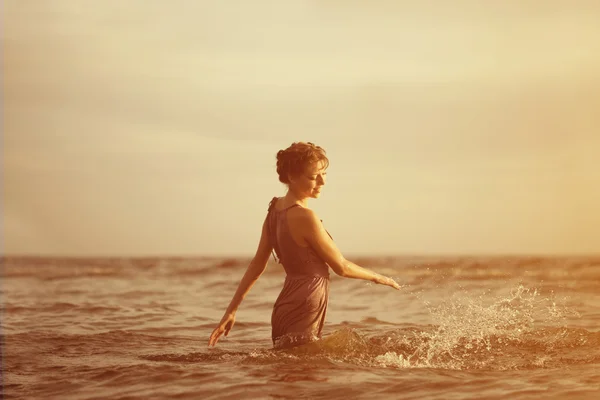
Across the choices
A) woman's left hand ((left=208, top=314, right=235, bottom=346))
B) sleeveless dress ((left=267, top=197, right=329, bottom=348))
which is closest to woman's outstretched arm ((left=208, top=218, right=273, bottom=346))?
woman's left hand ((left=208, top=314, right=235, bottom=346))

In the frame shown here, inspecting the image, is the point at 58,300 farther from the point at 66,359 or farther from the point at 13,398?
the point at 13,398

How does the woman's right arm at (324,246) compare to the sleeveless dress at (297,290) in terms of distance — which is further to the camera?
the sleeveless dress at (297,290)

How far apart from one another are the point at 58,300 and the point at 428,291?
679cm

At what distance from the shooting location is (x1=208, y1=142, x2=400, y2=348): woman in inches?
264

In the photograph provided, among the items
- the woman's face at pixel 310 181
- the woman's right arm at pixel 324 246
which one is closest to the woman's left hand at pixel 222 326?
the woman's right arm at pixel 324 246

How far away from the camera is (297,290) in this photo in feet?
22.6

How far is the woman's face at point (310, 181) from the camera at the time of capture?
22.0 feet

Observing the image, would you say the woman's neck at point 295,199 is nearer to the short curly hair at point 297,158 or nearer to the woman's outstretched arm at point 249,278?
the short curly hair at point 297,158

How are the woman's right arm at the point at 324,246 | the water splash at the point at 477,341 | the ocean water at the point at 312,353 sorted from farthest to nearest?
the water splash at the point at 477,341
the woman's right arm at the point at 324,246
the ocean water at the point at 312,353

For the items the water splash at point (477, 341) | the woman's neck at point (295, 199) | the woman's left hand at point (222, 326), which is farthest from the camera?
the water splash at point (477, 341)

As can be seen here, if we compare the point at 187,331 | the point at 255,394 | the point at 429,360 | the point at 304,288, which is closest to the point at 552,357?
the point at 429,360

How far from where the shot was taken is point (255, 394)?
19.5ft

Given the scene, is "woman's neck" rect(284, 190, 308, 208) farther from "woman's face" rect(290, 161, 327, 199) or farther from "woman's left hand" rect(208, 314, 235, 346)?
"woman's left hand" rect(208, 314, 235, 346)

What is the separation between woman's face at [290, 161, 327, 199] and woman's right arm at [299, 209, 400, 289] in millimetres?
182
